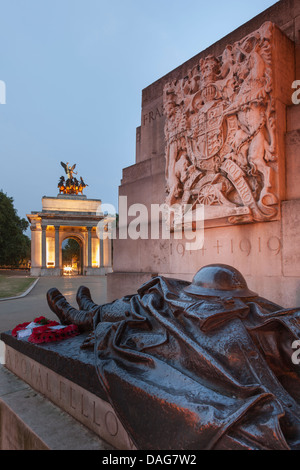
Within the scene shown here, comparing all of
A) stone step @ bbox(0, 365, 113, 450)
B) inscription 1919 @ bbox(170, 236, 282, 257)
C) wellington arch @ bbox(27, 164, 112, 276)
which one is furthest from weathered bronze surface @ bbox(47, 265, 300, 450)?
wellington arch @ bbox(27, 164, 112, 276)

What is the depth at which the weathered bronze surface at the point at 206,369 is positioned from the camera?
4.53 feet

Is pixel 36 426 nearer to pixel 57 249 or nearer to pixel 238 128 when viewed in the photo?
pixel 238 128

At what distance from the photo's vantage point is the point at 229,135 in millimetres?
4164

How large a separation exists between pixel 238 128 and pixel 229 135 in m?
0.16

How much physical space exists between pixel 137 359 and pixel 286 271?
242 cm

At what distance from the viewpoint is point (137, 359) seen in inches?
77.7

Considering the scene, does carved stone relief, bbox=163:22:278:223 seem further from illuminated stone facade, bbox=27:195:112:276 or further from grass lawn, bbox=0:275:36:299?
illuminated stone facade, bbox=27:195:112:276

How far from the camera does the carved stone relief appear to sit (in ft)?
12.4

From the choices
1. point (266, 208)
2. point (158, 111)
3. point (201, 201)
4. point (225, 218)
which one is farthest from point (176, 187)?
point (158, 111)

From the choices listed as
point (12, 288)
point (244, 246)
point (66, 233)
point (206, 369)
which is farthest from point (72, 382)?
point (66, 233)

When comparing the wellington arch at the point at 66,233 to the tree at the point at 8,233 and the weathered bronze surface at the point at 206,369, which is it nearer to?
the tree at the point at 8,233

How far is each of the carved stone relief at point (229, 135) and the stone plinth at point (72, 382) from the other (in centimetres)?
276

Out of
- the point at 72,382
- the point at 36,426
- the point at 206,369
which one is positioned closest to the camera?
the point at 206,369

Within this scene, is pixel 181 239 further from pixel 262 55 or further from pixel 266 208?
pixel 262 55
